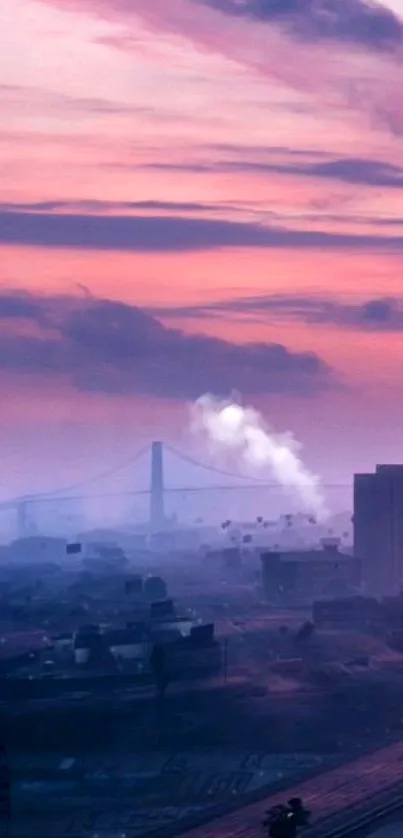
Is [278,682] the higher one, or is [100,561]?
[100,561]

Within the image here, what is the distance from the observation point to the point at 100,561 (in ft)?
215

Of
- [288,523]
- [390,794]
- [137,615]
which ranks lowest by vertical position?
[390,794]

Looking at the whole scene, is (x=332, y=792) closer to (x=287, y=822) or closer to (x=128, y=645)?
(x=287, y=822)

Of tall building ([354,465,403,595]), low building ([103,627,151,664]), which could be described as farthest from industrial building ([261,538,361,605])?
low building ([103,627,151,664])

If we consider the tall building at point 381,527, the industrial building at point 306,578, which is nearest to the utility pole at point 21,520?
the tall building at point 381,527

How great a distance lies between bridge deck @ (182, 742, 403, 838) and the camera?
15.7 m

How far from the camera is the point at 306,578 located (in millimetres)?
44875

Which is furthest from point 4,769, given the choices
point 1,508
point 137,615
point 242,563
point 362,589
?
point 1,508

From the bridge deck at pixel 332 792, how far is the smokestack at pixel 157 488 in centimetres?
6863

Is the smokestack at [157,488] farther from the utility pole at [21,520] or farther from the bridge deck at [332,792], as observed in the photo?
the bridge deck at [332,792]

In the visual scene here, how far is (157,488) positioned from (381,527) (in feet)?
153

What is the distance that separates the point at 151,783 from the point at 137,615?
18248mm

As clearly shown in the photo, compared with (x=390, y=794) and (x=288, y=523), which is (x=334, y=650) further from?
(x=288, y=523)

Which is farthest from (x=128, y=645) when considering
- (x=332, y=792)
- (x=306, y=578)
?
(x=306, y=578)
